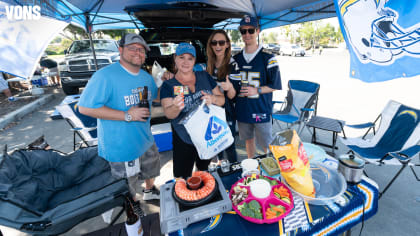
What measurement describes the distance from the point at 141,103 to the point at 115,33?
82.7 ft

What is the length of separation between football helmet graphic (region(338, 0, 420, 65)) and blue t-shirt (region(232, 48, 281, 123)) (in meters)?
0.89

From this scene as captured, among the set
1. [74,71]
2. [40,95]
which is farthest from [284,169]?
[40,95]

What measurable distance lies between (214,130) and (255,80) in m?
1.11

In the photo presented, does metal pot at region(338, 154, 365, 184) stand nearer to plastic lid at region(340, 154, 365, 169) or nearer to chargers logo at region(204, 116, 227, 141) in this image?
plastic lid at region(340, 154, 365, 169)

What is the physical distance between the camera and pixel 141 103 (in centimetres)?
192

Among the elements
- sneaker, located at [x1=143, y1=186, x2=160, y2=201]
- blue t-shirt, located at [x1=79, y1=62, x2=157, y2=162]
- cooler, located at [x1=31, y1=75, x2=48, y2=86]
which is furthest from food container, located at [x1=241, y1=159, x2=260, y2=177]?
cooler, located at [x1=31, y1=75, x2=48, y2=86]

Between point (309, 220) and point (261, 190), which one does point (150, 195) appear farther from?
point (309, 220)

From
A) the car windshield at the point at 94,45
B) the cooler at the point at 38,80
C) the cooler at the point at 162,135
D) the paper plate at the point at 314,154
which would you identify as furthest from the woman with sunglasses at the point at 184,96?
the cooler at the point at 38,80

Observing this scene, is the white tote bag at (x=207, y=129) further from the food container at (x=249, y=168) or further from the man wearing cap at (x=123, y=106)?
the man wearing cap at (x=123, y=106)

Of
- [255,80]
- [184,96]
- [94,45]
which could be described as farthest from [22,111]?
[255,80]

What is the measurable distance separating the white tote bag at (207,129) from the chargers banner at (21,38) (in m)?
1.40

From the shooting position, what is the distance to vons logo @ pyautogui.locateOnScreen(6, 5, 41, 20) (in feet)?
5.29

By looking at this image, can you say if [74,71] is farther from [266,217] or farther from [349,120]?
[349,120]

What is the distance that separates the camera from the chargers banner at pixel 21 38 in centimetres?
148
